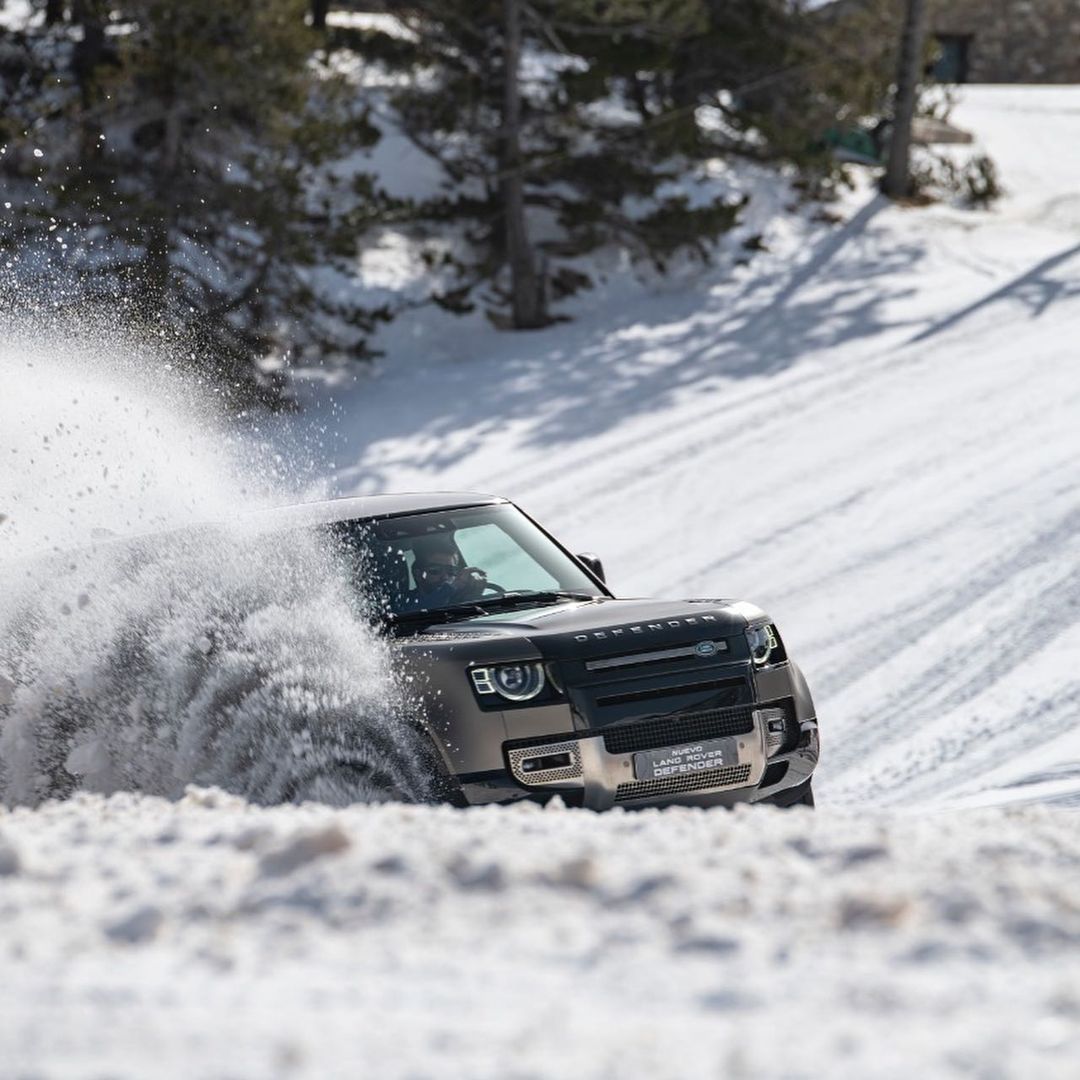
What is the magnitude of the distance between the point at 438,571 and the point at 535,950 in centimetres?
390

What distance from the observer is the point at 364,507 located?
23.8ft

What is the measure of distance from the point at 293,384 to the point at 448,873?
17.6 m

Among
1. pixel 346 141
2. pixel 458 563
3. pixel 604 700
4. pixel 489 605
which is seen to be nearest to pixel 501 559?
pixel 458 563

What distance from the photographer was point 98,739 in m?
6.20

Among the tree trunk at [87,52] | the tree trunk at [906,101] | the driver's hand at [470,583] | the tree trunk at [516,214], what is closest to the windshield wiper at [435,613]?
the driver's hand at [470,583]

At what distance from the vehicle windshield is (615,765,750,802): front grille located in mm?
1158

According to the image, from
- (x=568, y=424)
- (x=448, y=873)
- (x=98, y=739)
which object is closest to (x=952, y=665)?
(x=98, y=739)

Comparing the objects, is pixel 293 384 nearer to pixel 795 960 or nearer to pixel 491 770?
pixel 491 770

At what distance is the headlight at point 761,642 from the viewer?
6.12m

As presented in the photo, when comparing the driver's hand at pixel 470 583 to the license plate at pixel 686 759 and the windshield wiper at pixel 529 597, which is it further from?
the license plate at pixel 686 759

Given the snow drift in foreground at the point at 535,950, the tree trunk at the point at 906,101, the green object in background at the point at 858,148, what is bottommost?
the green object in background at the point at 858,148

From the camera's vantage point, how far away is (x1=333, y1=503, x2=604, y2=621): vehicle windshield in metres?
6.71

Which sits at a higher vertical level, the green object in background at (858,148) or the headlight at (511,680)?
the headlight at (511,680)

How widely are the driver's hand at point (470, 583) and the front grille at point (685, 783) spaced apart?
4.40 ft
